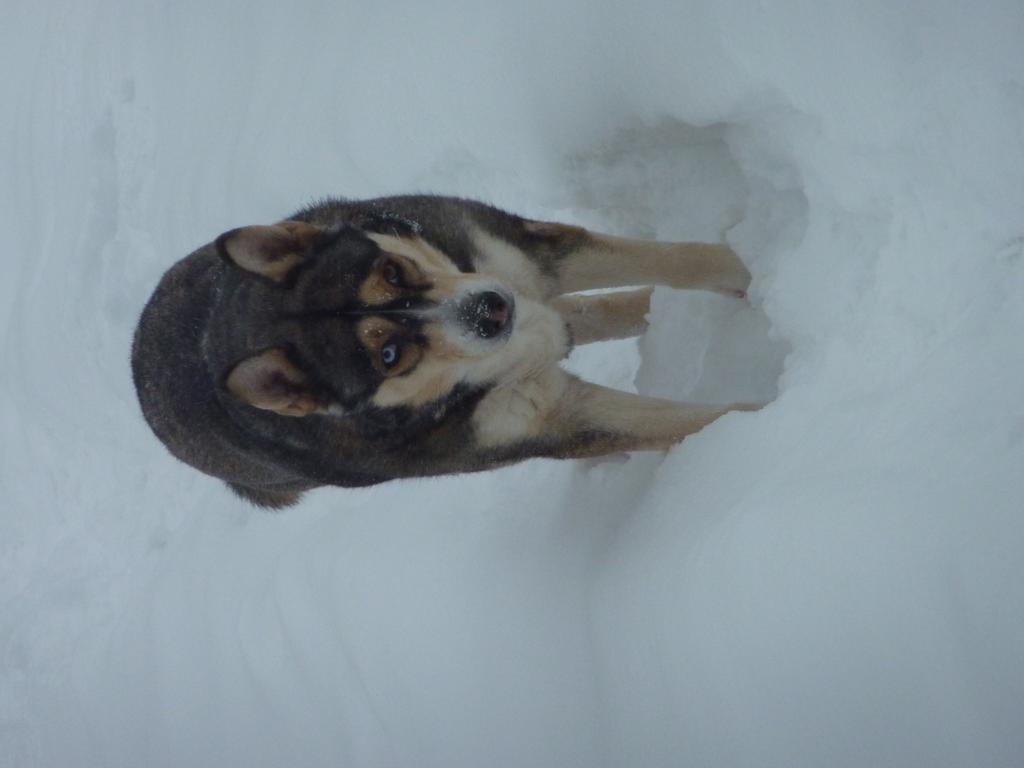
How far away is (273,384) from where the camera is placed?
340 centimetres


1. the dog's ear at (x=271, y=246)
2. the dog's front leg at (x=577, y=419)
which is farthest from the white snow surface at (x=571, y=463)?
the dog's ear at (x=271, y=246)

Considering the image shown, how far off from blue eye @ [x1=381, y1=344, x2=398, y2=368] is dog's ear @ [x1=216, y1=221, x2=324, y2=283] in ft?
1.76

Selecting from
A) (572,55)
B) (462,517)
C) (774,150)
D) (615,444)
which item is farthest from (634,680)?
(572,55)

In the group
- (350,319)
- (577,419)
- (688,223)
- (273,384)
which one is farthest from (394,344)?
(688,223)

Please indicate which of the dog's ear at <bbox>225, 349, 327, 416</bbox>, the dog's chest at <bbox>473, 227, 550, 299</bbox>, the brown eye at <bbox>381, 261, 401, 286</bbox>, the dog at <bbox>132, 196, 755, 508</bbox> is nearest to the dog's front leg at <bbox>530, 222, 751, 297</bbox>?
the dog at <bbox>132, 196, 755, 508</bbox>

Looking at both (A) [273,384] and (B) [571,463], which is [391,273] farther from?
(B) [571,463]

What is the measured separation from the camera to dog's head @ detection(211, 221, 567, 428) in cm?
343

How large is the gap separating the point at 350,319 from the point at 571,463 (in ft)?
6.86

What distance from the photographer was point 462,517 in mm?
5113

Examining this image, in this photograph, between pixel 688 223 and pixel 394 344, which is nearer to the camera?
pixel 394 344

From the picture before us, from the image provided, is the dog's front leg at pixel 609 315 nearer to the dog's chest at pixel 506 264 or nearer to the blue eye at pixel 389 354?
the dog's chest at pixel 506 264

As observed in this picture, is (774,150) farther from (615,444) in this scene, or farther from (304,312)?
(304,312)

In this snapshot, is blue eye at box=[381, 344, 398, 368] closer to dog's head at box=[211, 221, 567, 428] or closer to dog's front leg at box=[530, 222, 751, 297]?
dog's head at box=[211, 221, 567, 428]

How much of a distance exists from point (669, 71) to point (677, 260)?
3.04 feet
